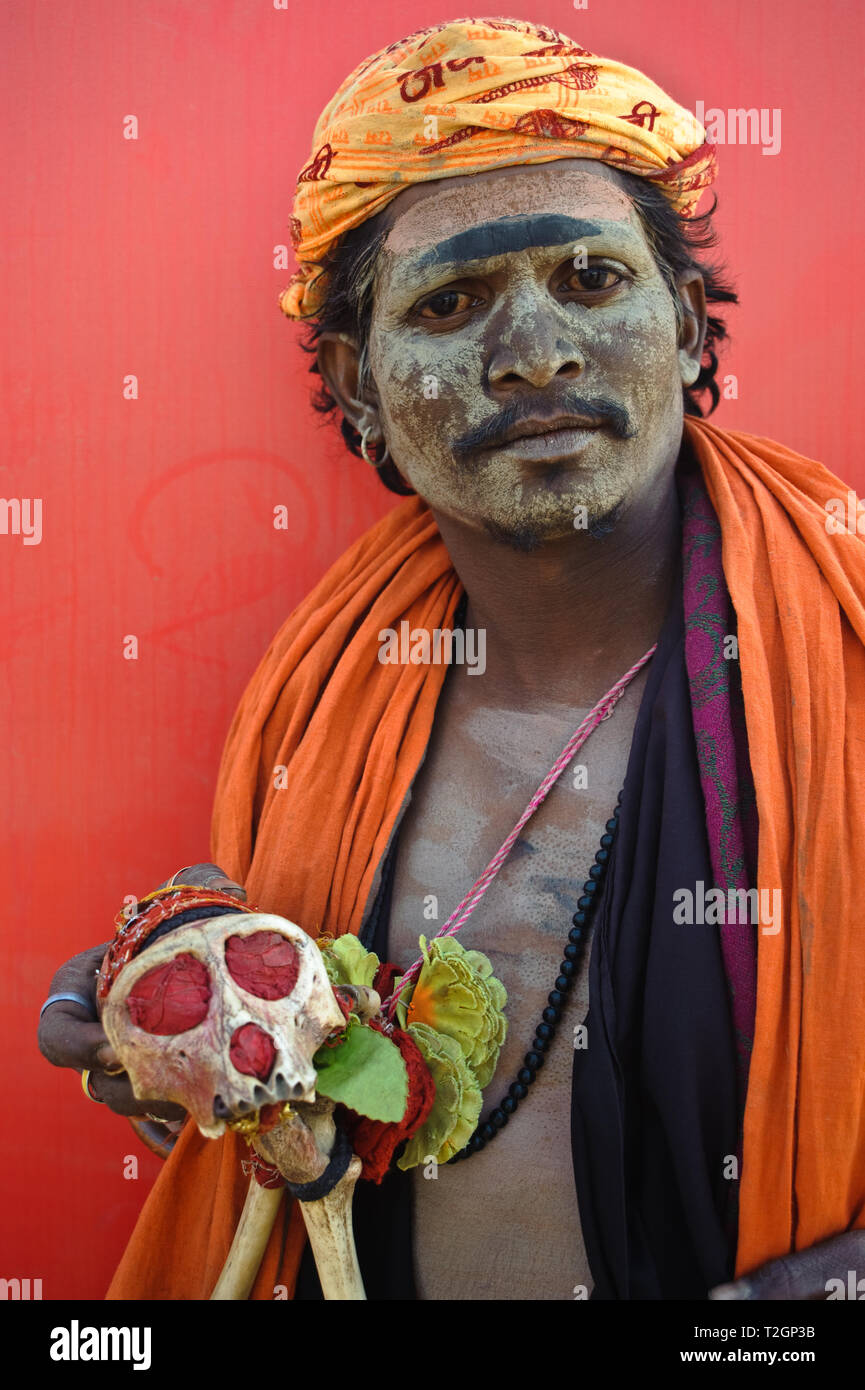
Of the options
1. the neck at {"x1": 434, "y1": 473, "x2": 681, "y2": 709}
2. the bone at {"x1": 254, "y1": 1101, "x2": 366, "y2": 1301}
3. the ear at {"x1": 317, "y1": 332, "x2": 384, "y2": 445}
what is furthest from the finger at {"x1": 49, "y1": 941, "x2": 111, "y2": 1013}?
the ear at {"x1": 317, "y1": 332, "x2": 384, "y2": 445}

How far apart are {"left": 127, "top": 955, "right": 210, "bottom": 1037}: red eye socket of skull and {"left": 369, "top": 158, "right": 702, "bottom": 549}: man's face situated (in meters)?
0.87

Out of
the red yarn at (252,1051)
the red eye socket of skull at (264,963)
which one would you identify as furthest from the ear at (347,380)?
the red yarn at (252,1051)

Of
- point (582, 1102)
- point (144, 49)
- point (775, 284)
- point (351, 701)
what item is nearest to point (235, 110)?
point (144, 49)

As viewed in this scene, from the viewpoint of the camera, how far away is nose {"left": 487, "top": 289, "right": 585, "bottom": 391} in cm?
190

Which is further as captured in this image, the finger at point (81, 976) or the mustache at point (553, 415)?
the mustache at point (553, 415)

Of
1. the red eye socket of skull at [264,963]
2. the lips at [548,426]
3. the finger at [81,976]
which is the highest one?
the lips at [548,426]

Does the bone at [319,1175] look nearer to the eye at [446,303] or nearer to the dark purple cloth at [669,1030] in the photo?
the dark purple cloth at [669,1030]

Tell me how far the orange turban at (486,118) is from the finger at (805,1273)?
5.50 ft

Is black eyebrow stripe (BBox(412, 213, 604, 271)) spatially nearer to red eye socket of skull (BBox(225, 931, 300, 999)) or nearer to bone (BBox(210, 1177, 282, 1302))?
red eye socket of skull (BBox(225, 931, 300, 999))

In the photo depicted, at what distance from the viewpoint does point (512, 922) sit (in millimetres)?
2023

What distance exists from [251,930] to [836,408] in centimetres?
181

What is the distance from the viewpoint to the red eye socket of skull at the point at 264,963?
1.50 m

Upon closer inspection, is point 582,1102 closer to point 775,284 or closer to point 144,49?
point 775,284

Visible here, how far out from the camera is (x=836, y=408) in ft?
8.77
